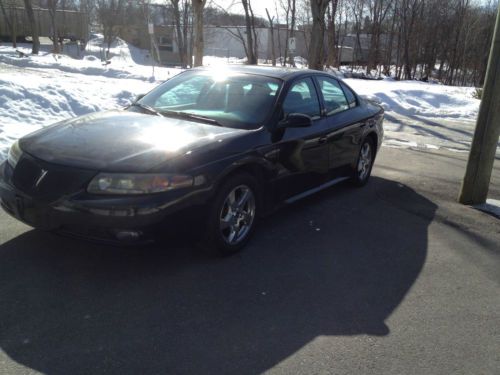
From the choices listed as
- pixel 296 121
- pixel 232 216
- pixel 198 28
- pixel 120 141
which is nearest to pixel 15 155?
pixel 120 141

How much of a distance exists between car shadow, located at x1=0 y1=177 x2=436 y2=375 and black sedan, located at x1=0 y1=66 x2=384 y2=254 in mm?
368

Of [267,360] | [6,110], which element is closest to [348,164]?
[267,360]

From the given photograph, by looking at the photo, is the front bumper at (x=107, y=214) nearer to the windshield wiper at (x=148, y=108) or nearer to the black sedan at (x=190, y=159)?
the black sedan at (x=190, y=159)

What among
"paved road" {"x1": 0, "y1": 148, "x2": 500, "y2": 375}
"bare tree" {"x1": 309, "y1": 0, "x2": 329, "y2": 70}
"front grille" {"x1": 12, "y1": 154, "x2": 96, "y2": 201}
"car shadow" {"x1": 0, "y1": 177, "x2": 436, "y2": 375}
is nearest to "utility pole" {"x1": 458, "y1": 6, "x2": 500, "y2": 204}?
"paved road" {"x1": 0, "y1": 148, "x2": 500, "y2": 375}

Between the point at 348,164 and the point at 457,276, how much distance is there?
86.6 inches

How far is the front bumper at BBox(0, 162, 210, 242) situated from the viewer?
3135 mm

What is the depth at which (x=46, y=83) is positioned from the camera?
962 cm

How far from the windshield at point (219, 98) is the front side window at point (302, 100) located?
171mm

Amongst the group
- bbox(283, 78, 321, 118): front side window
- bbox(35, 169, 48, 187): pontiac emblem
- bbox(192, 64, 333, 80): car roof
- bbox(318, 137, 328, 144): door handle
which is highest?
bbox(192, 64, 333, 80): car roof

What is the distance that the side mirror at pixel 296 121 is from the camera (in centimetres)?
431

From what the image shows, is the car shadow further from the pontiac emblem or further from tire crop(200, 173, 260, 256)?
the pontiac emblem

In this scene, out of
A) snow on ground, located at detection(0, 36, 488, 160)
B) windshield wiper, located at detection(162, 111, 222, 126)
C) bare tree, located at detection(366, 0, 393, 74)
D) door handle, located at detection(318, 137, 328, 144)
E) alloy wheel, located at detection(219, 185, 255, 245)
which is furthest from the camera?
bare tree, located at detection(366, 0, 393, 74)

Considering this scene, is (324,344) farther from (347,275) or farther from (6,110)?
(6,110)

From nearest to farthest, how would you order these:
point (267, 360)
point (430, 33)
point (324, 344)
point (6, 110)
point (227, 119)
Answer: point (267, 360) < point (324, 344) < point (227, 119) < point (6, 110) < point (430, 33)
